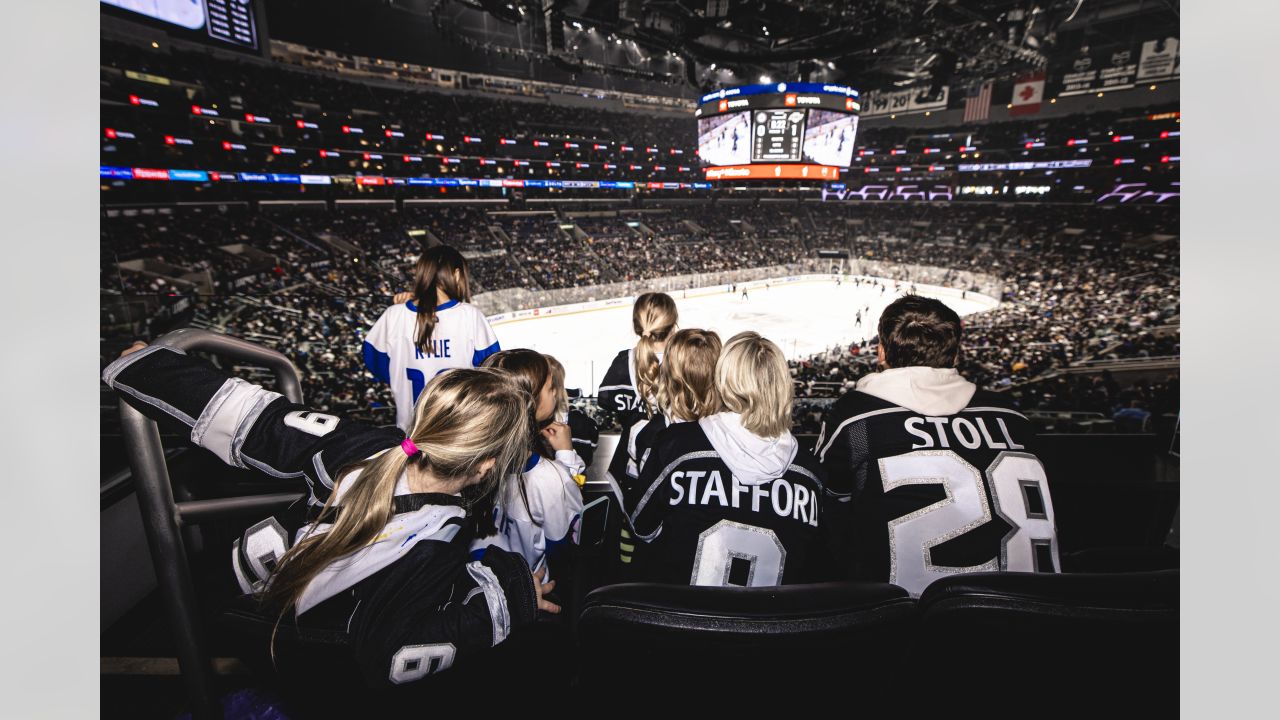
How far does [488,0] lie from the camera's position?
940cm

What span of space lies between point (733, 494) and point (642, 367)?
132cm

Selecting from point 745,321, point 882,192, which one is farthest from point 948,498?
point 882,192

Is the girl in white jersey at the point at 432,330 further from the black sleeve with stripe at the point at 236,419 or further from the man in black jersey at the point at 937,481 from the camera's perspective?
the man in black jersey at the point at 937,481

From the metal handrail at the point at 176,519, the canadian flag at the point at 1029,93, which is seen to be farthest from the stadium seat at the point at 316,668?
the canadian flag at the point at 1029,93

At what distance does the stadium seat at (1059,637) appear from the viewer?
81 centimetres

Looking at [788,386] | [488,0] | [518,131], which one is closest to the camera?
[788,386]

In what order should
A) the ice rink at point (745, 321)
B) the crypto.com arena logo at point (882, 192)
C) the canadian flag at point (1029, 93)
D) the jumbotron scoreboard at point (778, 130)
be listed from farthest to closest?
1. the crypto.com arena logo at point (882, 192)
2. the canadian flag at point (1029, 93)
3. the ice rink at point (745, 321)
4. the jumbotron scoreboard at point (778, 130)

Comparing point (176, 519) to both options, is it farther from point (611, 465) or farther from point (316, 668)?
point (611, 465)

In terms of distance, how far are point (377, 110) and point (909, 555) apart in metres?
21.3

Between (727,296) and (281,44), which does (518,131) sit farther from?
(727,296)

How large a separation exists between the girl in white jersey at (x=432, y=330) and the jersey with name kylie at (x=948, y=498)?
185 cm

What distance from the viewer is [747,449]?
1.47 meters

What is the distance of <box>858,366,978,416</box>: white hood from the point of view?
1536 millimetres

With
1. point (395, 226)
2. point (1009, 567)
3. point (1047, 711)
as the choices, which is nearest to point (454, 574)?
point (1047, 711)
